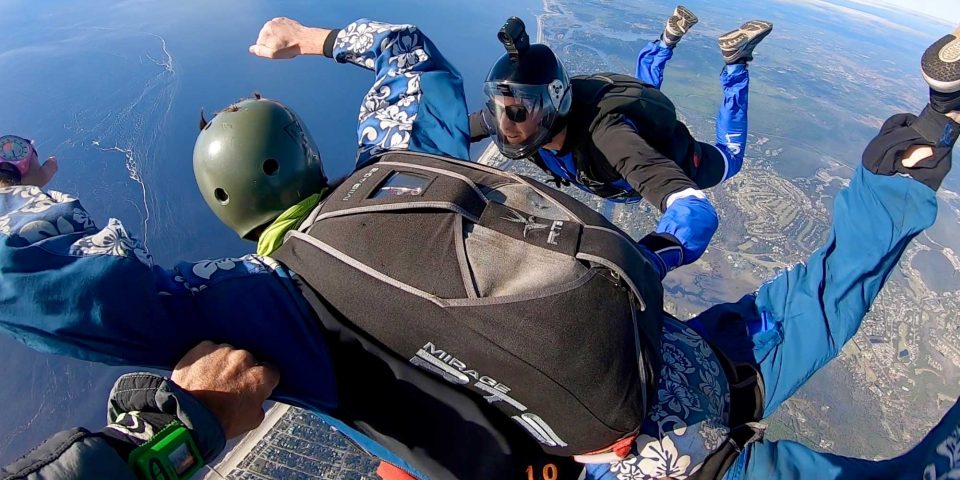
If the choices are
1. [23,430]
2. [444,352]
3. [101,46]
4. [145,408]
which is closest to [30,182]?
[145,408]

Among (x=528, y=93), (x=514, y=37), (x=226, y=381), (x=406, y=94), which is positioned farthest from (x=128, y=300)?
(x=528, y=93)

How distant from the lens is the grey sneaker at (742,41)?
3211 millimetres

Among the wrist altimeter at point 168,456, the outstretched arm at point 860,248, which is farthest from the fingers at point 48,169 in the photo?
the outstretched arm at point 860,248

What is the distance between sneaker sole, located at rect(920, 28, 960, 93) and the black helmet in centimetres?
133

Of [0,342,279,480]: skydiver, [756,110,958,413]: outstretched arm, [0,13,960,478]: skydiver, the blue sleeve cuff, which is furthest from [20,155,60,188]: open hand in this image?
[756,110,958,413]: outstretched arm

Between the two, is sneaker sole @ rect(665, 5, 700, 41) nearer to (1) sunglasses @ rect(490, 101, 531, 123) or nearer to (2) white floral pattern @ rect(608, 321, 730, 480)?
(1) sunglasses @ rect(490, 101, 531, 123)

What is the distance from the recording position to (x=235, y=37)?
33.4m

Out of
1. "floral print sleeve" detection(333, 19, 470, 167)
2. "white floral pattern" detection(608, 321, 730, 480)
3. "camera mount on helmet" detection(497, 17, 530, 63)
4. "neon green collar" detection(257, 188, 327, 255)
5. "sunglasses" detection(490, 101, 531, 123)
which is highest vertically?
"camera mount on helmet" detection(497, 17, 530, 63)

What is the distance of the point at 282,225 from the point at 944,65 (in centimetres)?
211

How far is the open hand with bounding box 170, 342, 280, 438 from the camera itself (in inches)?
31.6

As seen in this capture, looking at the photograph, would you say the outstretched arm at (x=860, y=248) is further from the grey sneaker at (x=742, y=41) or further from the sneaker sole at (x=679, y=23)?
the sneaker sole at (x=679, y=23)

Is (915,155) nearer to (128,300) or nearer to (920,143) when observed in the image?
(920,143)

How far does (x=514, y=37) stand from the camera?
200 centimetres

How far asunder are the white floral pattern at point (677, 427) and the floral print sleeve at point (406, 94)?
97 cm
